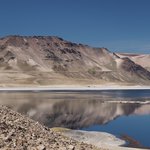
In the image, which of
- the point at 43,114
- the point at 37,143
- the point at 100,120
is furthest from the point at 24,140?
the point at 43,114

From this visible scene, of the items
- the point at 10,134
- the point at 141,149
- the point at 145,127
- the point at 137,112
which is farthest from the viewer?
the point at 137,112

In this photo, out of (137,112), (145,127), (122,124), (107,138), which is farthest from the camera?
(137,112)

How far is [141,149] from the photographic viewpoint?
3509 centimetres

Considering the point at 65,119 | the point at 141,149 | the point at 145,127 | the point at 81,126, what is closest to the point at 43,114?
the point at 65,119

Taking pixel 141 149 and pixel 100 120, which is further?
pixel 100 120

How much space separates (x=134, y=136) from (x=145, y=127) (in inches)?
338

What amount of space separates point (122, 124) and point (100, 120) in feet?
19.2

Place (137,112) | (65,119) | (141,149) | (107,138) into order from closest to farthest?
(141,149)
(107,138)
(65,119)
(137,112)

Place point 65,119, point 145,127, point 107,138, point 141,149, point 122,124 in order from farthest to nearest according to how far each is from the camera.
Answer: point 65,119 → point 122,124 → point 145,127 → point 107,138 → point 141,149

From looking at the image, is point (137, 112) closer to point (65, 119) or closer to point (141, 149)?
point (65, 119)

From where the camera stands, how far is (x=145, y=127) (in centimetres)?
5466

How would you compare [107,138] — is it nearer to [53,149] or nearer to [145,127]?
[145,127]

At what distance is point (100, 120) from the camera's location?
6419 cm

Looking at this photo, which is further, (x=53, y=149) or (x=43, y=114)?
(x=43, y=114)
